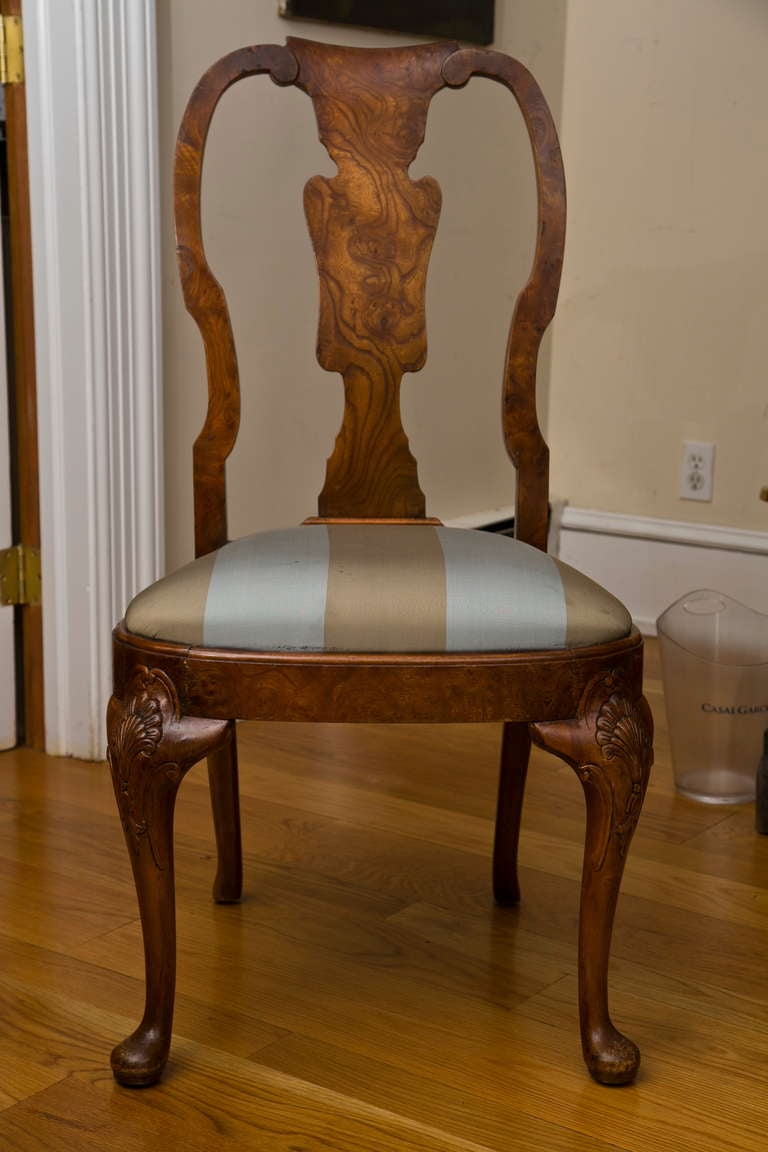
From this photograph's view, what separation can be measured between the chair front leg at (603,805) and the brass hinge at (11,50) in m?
1.27

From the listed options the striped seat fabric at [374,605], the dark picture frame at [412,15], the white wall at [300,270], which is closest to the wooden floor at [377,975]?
the striped seat fabric at [374,605]

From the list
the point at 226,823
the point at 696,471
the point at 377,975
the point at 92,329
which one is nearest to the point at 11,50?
the point at 92,329

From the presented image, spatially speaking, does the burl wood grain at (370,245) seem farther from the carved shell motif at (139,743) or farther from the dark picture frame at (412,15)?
the dark picture frame at (412,15)

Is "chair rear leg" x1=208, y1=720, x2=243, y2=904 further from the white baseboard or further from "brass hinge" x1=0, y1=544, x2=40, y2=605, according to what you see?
the white baseboard

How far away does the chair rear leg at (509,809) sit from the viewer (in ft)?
4.94

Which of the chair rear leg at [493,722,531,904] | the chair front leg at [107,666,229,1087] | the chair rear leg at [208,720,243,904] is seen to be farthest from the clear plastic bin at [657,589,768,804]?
the chair front leg at [107,666,229,1087]

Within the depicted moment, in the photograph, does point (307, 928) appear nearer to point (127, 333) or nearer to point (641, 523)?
point (127, 333)

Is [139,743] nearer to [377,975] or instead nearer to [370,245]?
[377,975]

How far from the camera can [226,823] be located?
152 centimetres

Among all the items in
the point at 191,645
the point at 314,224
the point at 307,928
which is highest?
the point at 314,224

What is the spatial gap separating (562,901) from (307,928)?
0.29 metres

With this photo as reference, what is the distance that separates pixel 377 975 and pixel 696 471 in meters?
1.65

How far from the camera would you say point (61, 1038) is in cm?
126

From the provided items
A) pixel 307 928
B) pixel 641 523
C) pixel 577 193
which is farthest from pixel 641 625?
pixel 307 928
